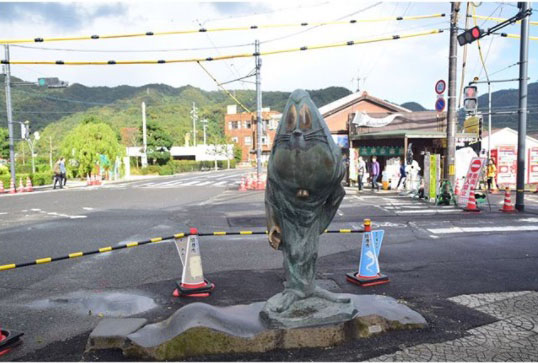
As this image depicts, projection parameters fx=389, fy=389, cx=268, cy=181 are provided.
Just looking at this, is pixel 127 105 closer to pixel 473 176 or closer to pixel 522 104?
pixel 473 176

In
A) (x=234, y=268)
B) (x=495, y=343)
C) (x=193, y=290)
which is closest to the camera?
(x=495, y=343)

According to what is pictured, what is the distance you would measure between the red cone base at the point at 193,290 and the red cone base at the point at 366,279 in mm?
2290

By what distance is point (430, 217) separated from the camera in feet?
40.7

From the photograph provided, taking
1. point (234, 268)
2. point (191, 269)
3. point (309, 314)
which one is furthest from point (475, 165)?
point (309, 314)

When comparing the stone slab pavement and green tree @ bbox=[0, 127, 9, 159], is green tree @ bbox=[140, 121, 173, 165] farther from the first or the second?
the stone slab pavement

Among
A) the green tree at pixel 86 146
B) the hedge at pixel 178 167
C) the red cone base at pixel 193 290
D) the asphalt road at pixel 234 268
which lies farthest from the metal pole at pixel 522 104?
the hedge at pixel 178 167

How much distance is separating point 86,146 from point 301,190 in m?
33.4

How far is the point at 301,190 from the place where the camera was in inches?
160

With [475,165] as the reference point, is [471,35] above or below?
above

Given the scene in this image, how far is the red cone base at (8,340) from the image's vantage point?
4230mm

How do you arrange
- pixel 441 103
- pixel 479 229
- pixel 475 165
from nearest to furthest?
pixel 479 229
pixel 475 165
pixel 441 103

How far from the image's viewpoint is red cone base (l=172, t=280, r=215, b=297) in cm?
589

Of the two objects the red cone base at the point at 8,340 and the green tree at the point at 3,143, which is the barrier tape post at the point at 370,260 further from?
the green tree at the point at 3,143

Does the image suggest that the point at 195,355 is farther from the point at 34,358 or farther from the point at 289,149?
the point at 289,149
